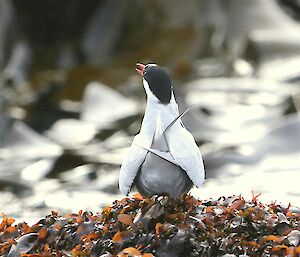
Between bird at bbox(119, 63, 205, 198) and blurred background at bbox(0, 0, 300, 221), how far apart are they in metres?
3.30

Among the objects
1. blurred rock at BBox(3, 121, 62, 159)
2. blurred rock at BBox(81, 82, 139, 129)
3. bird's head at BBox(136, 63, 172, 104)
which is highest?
bird's head at BBox(136, 63, 172, 104)

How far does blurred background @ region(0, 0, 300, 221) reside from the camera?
869 cm

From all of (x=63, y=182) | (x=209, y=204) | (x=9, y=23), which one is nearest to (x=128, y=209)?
(x=209, y=204)

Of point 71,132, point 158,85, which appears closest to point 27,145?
point 71,132

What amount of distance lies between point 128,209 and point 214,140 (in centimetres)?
537

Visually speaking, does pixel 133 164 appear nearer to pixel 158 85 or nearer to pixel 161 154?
pixel 161 154

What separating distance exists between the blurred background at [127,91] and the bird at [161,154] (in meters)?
3.30

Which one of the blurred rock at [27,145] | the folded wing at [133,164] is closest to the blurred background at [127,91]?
the blurred rock at [27,145]

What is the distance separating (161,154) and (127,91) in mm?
8106

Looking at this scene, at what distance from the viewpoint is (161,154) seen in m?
4.24

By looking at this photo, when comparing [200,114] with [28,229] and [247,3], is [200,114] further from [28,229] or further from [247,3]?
[28,229]

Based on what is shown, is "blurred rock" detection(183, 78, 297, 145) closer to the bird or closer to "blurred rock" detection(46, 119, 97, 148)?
"blurred rock" detection(46, 119, 97, 148)

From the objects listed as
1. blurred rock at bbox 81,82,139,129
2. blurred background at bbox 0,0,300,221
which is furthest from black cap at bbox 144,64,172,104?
blurred rock at bbox 81,82,139,129

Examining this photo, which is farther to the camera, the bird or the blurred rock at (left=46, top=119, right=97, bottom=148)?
the blurred rock at (left=46, top=119, right=97, bottom=148)
